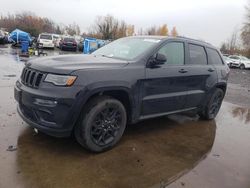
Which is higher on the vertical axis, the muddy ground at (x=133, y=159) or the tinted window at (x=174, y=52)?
the tinted window at (x=174, y=52)

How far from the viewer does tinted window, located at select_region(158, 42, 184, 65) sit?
15.2 feet

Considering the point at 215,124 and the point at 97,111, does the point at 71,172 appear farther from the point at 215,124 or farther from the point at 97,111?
the point at 215,124

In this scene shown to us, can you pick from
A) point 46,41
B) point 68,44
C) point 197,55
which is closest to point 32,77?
point 197,55

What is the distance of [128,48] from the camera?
471 centimetres

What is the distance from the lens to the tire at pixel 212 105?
5920 mm

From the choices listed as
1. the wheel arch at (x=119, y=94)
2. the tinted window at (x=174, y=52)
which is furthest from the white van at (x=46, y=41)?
the wheel arch at (x=119, y=94)

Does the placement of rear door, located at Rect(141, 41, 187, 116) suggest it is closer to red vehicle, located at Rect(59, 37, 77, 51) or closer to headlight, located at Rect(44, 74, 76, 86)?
headlight, located at Rect(44, 74, 76, 86)

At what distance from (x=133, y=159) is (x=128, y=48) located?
6.60 feet

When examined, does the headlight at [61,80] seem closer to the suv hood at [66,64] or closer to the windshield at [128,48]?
the suv hood at [66,64]

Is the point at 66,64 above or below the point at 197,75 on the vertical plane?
above

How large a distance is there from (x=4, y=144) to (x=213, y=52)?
4750 mm

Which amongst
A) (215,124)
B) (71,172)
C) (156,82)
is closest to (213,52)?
(215,124)

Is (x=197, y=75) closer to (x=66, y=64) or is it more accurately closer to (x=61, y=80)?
(x=66, y=64)

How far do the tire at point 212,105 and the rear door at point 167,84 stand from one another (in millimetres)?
1173
